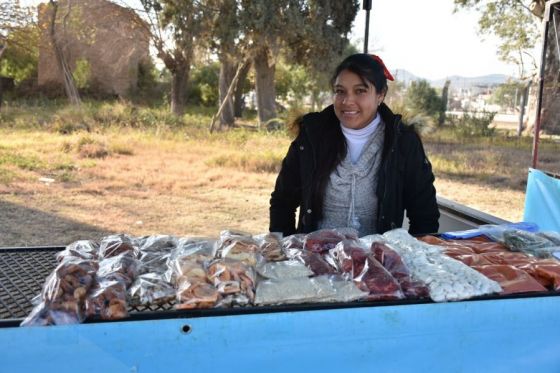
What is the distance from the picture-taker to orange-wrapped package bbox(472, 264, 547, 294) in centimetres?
151

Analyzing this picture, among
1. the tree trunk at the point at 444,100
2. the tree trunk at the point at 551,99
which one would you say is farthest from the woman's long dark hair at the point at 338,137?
the tree trunk at the point at 444,100

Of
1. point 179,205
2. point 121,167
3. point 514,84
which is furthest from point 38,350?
point 514,84

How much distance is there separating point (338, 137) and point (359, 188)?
24 centimetres

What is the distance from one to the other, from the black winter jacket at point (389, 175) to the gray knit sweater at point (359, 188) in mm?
44

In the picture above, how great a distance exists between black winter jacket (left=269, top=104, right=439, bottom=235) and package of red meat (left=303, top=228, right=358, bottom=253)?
493mm

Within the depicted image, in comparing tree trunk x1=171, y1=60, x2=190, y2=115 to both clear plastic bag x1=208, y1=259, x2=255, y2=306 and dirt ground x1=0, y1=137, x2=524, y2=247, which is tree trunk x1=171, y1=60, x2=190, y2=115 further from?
clear plastic bag x1=208, y1=259, x2=255, y2=306

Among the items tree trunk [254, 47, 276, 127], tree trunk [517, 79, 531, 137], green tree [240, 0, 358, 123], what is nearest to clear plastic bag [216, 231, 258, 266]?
green tree [240, 0, 358, 123]

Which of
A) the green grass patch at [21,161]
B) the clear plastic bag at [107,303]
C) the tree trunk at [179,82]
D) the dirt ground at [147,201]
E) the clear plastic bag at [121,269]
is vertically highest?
the tree trunk at [179,82]

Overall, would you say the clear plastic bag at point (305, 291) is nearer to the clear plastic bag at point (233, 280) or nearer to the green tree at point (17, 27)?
the clear plastic bag at point (233, 280)

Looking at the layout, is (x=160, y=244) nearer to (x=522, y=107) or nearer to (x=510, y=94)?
(x=522, y=107)

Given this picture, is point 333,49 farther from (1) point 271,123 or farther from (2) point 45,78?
(2) point 45,78

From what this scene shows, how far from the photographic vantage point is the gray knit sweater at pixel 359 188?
229 cm

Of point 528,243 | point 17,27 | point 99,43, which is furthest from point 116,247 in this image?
point 99,43

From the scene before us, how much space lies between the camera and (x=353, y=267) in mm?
1539
